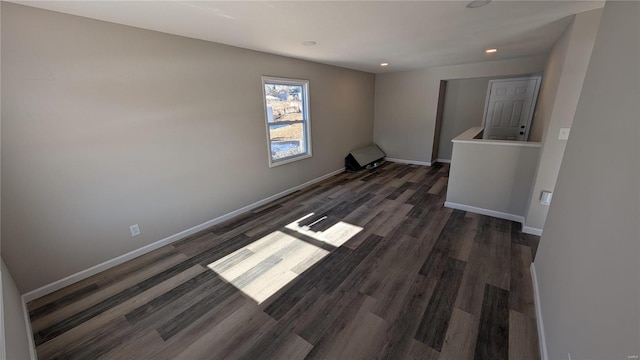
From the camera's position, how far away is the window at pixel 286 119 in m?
3.74

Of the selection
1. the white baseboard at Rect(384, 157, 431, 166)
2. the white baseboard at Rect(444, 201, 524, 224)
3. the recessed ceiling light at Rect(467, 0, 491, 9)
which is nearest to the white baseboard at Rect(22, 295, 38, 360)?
the recessed ceiling light at Rect(467, 0, 491, 9)

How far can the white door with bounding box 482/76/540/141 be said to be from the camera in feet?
15.7

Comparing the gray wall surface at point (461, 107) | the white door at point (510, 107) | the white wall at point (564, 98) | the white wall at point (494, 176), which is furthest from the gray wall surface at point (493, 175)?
the gray wall surface at point (461, 107)

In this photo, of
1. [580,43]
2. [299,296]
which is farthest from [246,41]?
[580,43]

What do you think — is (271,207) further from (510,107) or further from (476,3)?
(510,107)

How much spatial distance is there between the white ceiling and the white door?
176 cm

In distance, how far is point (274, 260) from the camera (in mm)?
2482

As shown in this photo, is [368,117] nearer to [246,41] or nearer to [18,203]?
[246,41]

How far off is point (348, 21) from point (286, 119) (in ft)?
6.87

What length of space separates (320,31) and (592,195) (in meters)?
2.47

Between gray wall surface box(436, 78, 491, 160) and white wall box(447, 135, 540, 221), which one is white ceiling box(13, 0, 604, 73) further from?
gray wall surface box(436, 78, 491, 160)

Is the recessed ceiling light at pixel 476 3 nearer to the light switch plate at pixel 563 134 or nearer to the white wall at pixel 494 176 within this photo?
the light switch plate at pixel 563 134

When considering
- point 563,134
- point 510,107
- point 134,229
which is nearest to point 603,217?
point 563,134

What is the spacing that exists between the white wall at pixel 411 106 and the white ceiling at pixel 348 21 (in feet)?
5.49
